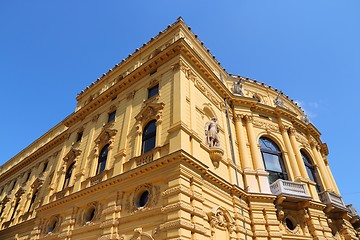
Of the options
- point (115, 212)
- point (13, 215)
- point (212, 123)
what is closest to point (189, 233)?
point (115, 212)

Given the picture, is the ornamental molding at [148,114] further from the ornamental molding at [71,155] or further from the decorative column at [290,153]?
the decorative column at [290,153]

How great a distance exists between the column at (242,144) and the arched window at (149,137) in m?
7.78

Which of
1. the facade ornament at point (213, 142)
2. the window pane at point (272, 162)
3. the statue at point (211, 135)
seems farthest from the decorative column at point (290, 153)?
the statue at point (211, 135)

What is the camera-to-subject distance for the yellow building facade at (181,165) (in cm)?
1391

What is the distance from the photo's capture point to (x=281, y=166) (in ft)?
73.6

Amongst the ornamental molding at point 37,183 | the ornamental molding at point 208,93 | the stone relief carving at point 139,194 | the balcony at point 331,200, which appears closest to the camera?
the stone relief carving at point 139,194

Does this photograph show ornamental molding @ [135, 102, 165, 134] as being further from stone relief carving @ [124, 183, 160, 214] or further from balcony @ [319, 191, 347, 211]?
balcony @ [319, 191, 347, 211]

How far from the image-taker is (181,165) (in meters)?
13.4

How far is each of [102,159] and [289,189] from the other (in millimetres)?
14075

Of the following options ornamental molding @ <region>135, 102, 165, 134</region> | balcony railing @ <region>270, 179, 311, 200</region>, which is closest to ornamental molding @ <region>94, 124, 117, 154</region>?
ornamental molding @ <region>135, 102, 165, 134</region>

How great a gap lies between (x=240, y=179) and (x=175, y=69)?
9.18 m

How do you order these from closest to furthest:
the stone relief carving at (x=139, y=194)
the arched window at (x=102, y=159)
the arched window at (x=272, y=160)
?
the stone relief carving at (x=139, y=194) → the arched window at (x=102, y=159) → the arched window at (x=272, y=160)

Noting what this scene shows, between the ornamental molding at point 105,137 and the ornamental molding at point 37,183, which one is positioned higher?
the ornamental molding at point 37,183

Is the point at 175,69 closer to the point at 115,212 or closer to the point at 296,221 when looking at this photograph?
the point at 115,212
